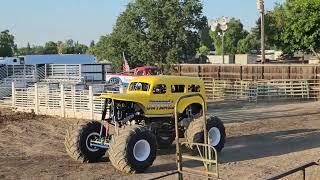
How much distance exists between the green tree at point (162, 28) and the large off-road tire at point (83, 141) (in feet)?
72.5

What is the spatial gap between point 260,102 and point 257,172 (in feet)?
61.9

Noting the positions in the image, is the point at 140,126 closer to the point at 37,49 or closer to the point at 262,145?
the point at 262,145

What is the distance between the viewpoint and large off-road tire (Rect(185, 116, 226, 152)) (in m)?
13.8

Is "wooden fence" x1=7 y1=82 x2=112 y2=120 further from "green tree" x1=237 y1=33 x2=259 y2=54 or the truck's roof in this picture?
"green tree" x1=237 y1=33 x2=259 y2=54

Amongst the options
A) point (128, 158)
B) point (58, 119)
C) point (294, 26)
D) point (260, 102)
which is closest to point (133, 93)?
point (128, 158)

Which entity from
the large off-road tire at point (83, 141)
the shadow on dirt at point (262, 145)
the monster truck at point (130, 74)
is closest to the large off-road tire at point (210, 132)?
the shadow on dirt at point (262, 145)

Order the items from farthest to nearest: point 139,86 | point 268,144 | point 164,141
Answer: point 268,144, point 139,86, point 164,141

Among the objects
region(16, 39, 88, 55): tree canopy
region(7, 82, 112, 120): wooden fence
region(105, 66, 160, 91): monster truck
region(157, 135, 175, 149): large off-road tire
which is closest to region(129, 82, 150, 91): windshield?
region(157, 135, 175, 149): large off-road tire

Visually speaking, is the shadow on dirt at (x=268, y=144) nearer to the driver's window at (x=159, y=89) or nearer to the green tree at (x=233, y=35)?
the driver's window at (x=159, y=89)

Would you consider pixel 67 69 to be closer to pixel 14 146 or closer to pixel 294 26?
pixel 294 26

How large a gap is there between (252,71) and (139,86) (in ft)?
71.4

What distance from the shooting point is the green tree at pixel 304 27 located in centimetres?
4225

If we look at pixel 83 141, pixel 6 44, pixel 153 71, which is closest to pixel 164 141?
pixel 83 141

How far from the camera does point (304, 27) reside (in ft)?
139
